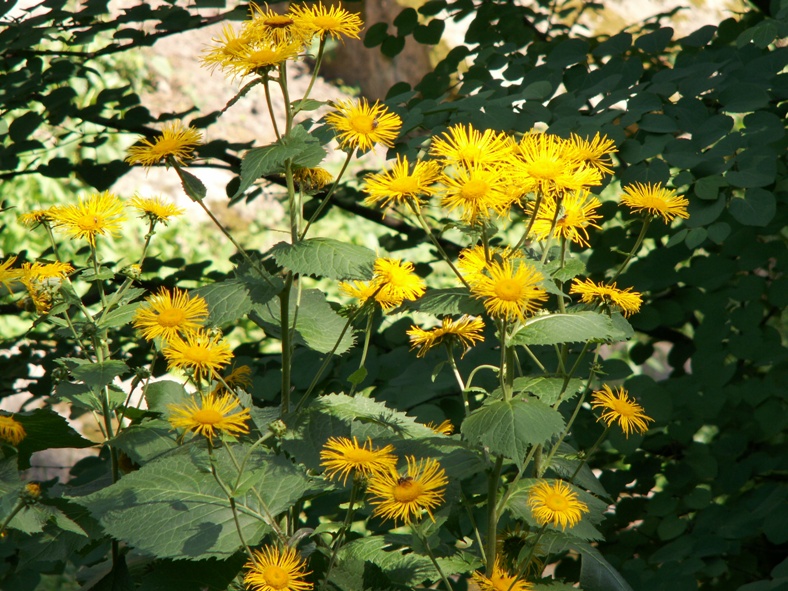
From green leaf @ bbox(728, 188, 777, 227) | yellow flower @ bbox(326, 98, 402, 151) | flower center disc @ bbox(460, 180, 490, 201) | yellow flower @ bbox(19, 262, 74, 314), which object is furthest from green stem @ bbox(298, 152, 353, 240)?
green leaf @ bbox(728, 188, 777, 227)

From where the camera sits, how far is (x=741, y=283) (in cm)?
189

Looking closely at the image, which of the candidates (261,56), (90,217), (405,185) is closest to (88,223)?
(90,217)

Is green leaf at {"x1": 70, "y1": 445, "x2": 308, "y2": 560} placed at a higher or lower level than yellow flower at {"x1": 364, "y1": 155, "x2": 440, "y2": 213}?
lower

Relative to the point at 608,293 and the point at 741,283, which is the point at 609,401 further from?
the point at 741,283

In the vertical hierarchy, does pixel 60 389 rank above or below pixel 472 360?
above

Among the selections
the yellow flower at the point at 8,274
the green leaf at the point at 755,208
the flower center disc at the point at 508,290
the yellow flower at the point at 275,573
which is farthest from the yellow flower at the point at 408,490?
the green leaf at the point at 755,208

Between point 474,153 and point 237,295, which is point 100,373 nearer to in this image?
point 237,295

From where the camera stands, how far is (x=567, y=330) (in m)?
0.95

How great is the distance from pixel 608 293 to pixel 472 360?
730mm

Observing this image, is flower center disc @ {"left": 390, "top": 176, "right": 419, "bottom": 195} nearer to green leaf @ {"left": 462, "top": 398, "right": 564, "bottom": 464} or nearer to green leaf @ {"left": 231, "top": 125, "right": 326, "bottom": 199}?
green leaf @ {"left": 231, "top": 125, "right": 326, "bottom": 199}

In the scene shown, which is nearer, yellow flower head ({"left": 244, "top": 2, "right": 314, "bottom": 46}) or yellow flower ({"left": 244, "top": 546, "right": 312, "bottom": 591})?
yellow flower ({"left": 244, "top": 546, "right": 312, "bottom": 591})

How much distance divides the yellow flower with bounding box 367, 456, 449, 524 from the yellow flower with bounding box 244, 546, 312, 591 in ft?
0.36

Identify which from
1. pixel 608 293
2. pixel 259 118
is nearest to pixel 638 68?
pixel 608 293

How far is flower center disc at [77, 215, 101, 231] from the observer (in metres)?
1.16
